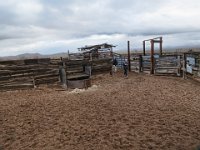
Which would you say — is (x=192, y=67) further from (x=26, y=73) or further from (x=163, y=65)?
(x=26, y=73)

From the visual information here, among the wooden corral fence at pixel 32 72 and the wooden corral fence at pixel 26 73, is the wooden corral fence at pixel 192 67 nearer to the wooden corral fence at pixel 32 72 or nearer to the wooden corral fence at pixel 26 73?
the wooden corral fence at pixel 32 72

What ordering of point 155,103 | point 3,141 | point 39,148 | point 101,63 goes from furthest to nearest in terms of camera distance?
point 101,63
point 155,103
point 3,141
point 39,148

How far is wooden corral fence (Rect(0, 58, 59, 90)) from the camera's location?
661 inches


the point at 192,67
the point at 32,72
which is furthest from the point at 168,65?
the point at 32,72

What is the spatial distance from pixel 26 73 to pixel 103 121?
9687mm

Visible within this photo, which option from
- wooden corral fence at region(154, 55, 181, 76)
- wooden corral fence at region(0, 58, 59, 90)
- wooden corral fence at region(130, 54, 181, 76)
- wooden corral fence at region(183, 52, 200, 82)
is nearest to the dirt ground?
wooden corral fence at region(0, 58, 59, 90)

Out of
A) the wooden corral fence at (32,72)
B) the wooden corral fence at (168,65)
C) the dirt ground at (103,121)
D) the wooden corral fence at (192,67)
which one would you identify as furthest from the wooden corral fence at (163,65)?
the dirt ground at (103,121)

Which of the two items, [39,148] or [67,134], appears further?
[67,134]

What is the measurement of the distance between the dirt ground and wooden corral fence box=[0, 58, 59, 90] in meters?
2.63

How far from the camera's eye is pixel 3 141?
770 cm

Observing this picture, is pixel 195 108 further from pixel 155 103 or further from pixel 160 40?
pixel 160 40

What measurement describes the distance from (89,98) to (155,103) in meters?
2.86

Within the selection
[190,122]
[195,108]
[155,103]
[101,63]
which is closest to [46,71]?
[101,63]

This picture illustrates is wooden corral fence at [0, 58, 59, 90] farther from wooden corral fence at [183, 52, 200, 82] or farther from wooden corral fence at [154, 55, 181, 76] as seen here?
wooden corral fence at [183, 52, 200, 82]
